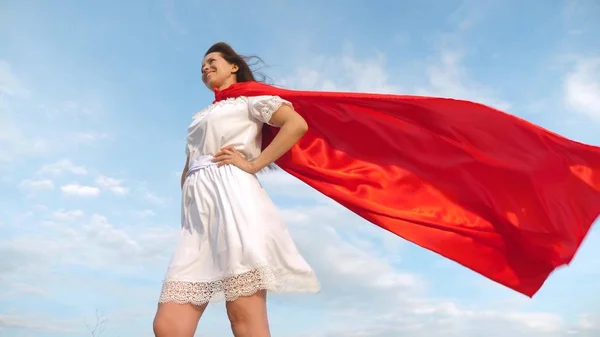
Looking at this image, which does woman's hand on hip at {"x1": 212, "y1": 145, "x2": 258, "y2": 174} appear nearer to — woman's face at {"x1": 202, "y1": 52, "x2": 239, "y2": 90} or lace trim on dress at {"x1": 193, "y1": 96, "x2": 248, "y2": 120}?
lace trim on dress at {"x1": 193, "y1": 96, "x2": 248, "y2": 120}

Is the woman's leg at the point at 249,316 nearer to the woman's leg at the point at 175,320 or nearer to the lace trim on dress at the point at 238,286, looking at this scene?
the lace trim on dress at the point at 238,286

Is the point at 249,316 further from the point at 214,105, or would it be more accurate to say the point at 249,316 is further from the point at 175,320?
the point at 214,105

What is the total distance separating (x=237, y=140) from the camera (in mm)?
3357

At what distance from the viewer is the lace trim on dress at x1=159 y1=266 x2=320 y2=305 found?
9.50 feet

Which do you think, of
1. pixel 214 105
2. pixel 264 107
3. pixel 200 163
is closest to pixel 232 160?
pixel 200 163

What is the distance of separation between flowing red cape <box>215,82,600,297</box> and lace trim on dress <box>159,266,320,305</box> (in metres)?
1.01

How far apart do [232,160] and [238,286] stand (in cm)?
67

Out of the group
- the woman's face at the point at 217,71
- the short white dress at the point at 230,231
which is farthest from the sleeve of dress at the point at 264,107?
the woman's face at the point at 217,71

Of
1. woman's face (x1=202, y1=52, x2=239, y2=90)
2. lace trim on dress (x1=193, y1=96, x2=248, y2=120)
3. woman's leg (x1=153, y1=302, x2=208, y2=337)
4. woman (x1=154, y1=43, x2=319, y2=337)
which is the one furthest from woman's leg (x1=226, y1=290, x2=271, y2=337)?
woman's face (x1=202, y1=52, x2=239, y2=90)

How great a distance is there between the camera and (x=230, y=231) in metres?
3.00

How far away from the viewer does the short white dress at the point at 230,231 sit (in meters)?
2.94

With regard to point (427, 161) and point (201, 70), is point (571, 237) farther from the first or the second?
point (201, 70)

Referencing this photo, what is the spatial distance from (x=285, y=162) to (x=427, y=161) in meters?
0.95

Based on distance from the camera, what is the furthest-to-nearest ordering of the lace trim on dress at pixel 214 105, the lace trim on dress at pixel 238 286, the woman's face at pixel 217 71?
the woman's face at pixel 217 71 → the lace trim on dress at pixel 214 105 → the lace trim on dress at pixel 238 286
